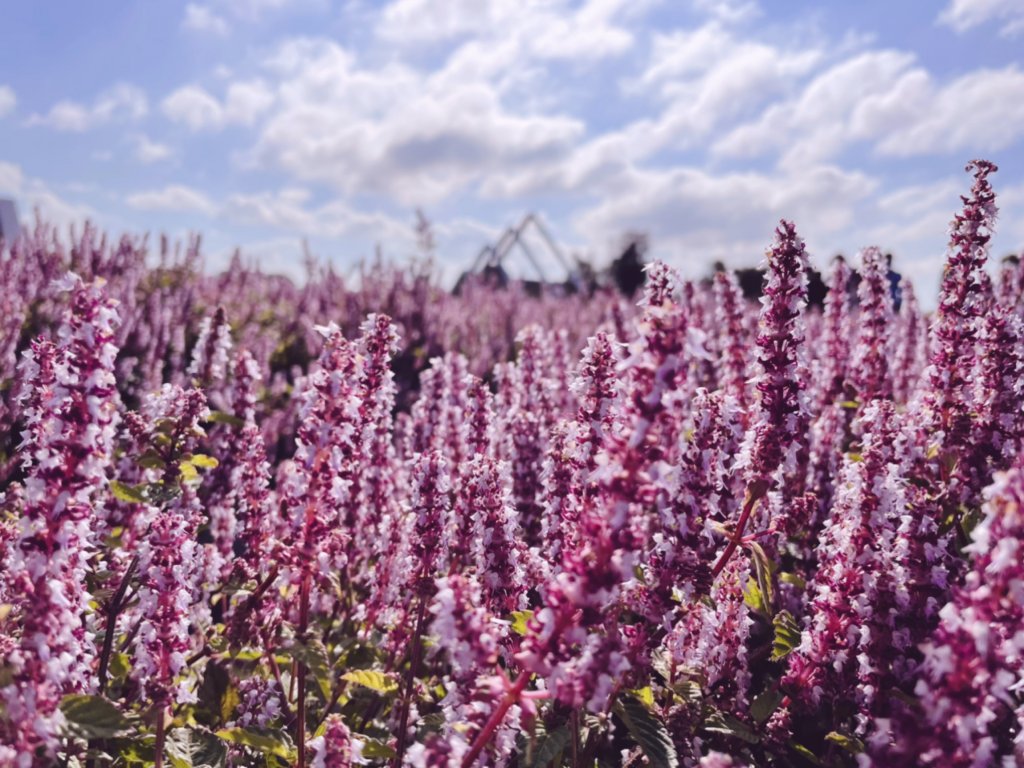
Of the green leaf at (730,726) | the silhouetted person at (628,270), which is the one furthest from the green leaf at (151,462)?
the silhouetted person at (628,270)

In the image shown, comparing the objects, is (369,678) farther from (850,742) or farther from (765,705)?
(850,742)

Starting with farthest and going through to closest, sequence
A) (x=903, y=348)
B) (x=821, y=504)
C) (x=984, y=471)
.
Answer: (x=903, y=348) < (x=821, y=504) < (x=984, y=471)

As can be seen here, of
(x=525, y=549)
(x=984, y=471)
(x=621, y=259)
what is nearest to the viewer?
(x=525, y=549)

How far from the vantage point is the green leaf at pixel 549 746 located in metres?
2.65

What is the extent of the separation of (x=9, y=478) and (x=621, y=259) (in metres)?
38.2

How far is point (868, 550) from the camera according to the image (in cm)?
325

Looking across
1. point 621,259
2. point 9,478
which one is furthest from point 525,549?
point 621,259

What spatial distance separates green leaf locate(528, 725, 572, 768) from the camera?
2650 mm

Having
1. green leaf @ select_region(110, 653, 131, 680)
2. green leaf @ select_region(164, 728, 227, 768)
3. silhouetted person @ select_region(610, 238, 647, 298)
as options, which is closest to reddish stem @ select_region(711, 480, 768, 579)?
green leaf @ select_region(164, 728, 227, 768)

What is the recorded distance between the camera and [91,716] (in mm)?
2404

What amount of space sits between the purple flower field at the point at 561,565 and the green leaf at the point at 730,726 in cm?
2

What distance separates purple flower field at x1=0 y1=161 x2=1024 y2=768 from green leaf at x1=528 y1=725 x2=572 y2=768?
34 millimetres

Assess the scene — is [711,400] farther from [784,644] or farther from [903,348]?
[903,348]

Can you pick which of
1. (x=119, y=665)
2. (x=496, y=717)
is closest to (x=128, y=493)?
(x=119, y=665)
